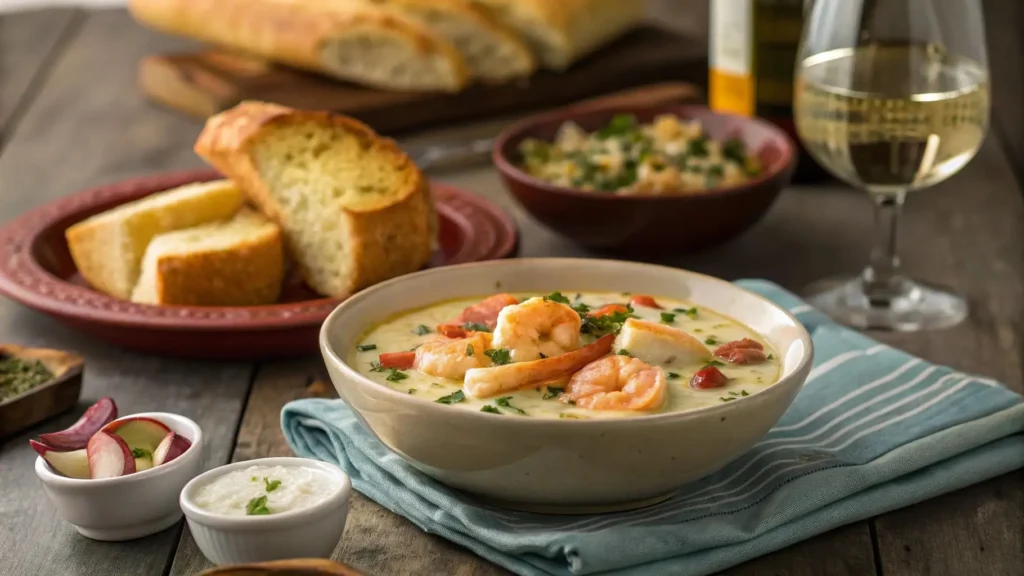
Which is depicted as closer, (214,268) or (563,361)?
(563,361)

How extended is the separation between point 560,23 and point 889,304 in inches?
63.0

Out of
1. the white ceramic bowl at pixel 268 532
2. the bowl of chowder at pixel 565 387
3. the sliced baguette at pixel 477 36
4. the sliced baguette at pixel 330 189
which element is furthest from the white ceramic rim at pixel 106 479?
the sliced baguette at pixel 477 36

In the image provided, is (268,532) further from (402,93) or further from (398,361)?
(402,93)

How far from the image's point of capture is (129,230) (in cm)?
232

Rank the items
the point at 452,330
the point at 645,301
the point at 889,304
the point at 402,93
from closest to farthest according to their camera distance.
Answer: the point at 452,330 → the point at 645,301 → the point at 889,304 → the point at 402,93

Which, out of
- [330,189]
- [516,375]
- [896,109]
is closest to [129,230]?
[330,189]

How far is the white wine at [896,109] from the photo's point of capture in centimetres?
226

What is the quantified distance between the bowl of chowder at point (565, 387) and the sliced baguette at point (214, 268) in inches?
18.1

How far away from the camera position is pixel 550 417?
4.91 ft

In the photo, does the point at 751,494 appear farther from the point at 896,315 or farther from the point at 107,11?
the point at 107,11

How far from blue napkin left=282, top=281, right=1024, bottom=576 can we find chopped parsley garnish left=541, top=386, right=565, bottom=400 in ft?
0.50

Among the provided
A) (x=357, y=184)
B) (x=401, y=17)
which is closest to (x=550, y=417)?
(x=357, y=184)

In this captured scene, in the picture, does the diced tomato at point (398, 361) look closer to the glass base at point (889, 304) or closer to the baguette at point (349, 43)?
the glass base at point (889, 304)

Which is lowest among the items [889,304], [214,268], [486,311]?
[889,304]
